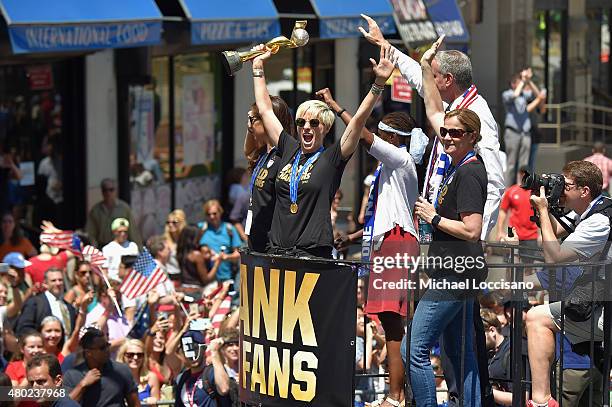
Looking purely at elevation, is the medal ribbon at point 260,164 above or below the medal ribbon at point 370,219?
above

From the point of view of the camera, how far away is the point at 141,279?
40.9ft

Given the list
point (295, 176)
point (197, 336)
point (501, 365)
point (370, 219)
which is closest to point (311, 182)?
point (295, 176)

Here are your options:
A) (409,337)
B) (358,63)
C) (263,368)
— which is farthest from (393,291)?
(358,63)

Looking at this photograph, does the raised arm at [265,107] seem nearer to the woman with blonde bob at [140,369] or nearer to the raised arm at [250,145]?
the raised arm at [250,145]

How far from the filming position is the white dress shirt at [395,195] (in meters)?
7.92

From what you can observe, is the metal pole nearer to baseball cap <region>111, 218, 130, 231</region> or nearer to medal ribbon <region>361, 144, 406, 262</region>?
medal ribbon <region>361, 144, 406, 262</region>

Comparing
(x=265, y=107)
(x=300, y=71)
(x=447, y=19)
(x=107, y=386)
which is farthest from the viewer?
(x=300, y=71)

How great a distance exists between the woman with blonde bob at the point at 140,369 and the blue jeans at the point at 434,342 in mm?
3675

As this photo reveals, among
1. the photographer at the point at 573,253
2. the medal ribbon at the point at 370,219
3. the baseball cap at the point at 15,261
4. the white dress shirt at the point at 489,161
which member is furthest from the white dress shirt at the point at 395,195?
the baseball cap at the point at 15,261

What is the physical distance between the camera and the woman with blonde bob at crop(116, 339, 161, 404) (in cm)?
1097

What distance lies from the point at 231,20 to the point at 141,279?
6.56 m

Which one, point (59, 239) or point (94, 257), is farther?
point (59, 239)

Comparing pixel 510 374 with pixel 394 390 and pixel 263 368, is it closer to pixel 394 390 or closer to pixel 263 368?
pixel 394 390

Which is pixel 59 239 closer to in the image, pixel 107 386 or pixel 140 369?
pixel 140 369
